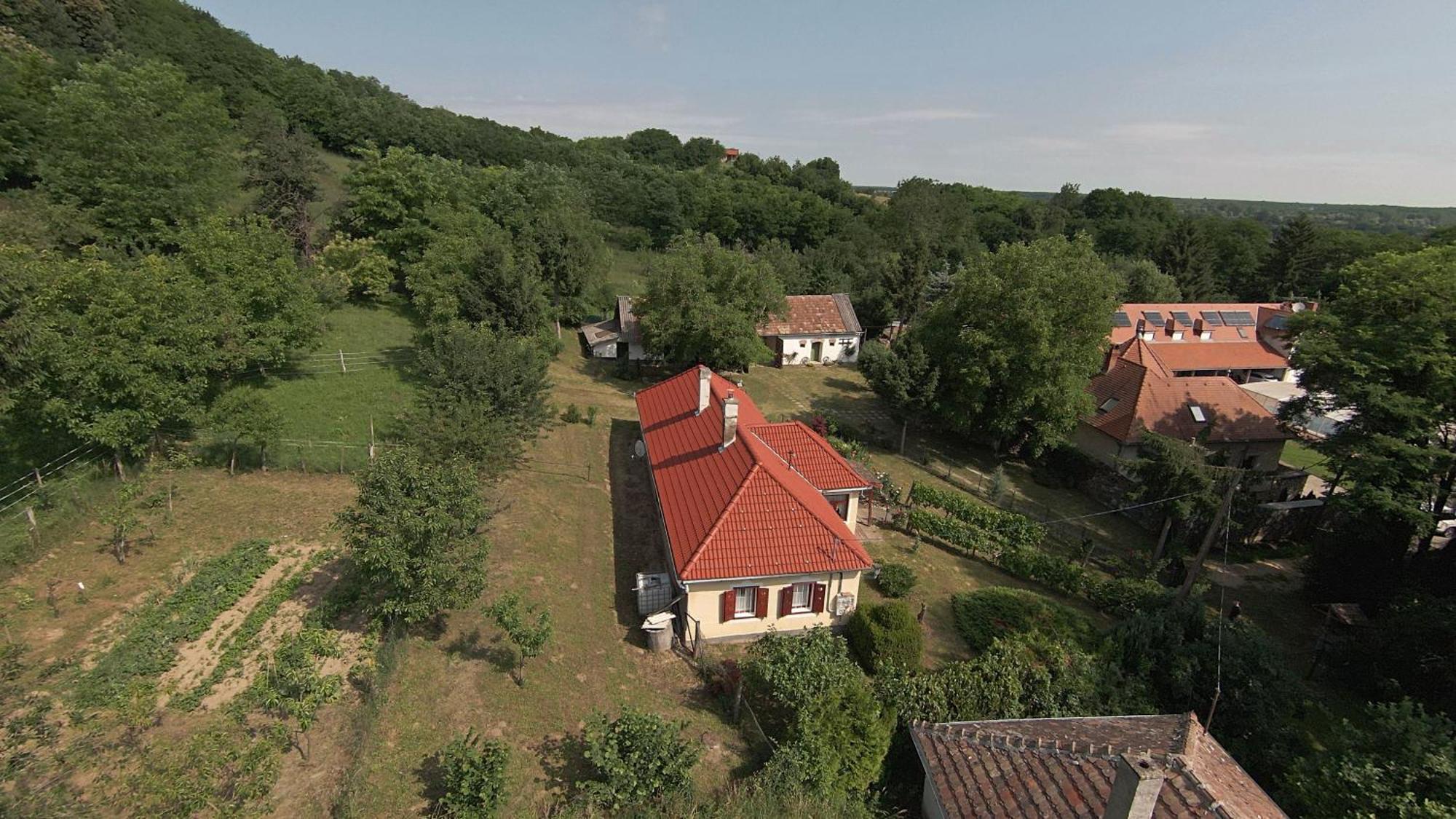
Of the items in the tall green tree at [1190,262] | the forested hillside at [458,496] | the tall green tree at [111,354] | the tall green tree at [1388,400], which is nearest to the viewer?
the forested hillside at [458,496]

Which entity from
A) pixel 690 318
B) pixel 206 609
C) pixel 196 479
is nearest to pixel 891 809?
pixel 206 609

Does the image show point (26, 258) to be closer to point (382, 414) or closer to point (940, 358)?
point (382, 414)

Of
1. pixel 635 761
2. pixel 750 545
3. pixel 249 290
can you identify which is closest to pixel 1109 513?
pixel 750 545

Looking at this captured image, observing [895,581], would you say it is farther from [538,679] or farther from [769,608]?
[538,679]

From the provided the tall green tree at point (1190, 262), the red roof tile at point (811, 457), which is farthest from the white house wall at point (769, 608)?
the tall green tree at point (1190, 262)

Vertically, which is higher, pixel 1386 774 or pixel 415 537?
pixel 415 537

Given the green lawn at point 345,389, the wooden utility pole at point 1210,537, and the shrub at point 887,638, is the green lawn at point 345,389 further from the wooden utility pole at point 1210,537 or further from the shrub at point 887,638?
the wooden utility pole at point 1210,537
